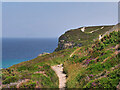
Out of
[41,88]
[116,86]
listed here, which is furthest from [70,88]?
[116,86]

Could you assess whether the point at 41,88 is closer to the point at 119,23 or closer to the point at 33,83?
the point at 33,83

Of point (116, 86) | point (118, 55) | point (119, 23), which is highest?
point (119, 23)

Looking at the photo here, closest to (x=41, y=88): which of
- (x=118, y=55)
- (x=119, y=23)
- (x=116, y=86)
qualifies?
(x=116, y=86)

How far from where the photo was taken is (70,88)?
17078 millimetres

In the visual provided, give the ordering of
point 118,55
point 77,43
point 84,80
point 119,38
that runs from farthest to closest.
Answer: point 77,43, point 119,38, point 118,55, point 84,80

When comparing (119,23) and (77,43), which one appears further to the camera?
(77,43)

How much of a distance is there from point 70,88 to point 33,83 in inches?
190

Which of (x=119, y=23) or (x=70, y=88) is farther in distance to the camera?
(x=119, y=23)

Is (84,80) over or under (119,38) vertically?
under

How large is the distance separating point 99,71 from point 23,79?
9780mm

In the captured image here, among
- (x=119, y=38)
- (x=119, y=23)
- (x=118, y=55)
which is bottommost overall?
(x=118, y=55)

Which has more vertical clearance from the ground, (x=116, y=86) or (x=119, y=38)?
(x=119, y=38)

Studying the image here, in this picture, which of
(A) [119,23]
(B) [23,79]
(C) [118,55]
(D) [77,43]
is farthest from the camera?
(D) [77,43]

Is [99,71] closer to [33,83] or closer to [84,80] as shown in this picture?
[84,80]
